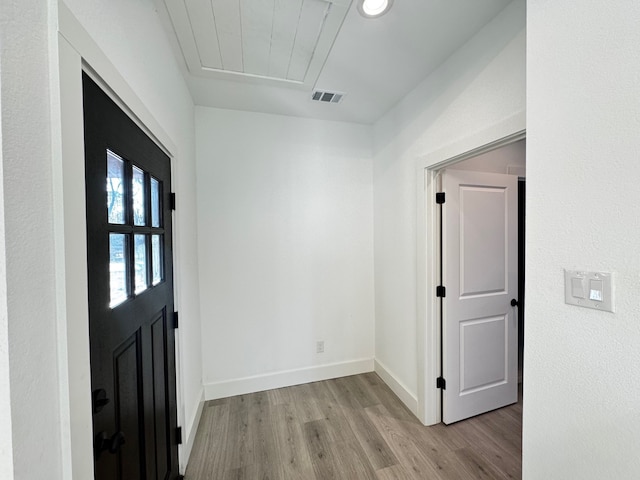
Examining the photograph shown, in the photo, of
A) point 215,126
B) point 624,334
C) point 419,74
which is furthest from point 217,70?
point 624,334

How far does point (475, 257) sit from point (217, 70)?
2416mm

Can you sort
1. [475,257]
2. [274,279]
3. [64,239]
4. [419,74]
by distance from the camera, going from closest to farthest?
1. [64,239]
2. [419,74]
3. [475,257]
4. [274,279]

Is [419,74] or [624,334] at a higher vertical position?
[419,74]

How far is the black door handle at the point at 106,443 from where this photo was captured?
2.58 ft

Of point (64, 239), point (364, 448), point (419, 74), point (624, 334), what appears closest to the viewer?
point (64, 239)

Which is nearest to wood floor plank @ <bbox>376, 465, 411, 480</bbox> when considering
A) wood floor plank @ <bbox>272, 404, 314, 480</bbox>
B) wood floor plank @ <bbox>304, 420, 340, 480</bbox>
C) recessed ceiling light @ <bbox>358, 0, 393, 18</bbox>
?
wood floor plank @ <bbox>304, 420, 340, 480</bbox>

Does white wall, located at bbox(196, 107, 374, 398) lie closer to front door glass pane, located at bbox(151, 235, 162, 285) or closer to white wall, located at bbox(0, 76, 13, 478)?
front door glass pane, located at bbox(151, 235, 162, 285)

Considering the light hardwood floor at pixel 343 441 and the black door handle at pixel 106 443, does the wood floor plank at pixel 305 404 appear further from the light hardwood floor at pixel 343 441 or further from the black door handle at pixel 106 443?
the black door handle at pixel 106 443

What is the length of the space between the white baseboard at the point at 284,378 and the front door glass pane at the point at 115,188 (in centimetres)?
201

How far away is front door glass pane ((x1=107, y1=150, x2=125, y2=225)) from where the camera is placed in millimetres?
929

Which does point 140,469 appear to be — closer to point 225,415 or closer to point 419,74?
point 225,415

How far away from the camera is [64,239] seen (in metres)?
0.64

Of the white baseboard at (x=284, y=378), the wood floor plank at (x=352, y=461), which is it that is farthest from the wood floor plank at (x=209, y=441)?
the wood floor plank at (x=352, y=461)

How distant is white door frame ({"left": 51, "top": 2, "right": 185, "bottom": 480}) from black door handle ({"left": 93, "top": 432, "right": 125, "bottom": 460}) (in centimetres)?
Answer: 7
